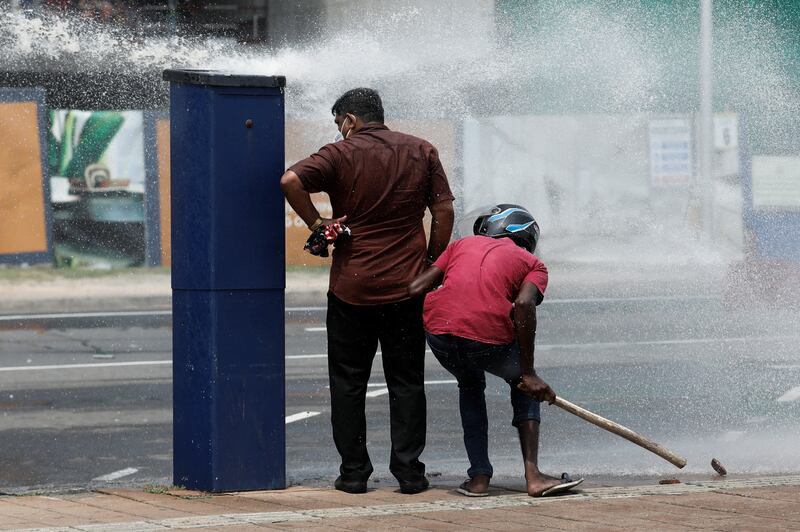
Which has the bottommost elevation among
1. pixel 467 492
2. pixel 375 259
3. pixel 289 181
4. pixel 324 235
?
pixel 467 492

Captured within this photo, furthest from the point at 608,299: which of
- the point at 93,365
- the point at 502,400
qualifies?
the point at 502,400

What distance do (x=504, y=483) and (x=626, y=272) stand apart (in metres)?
11.5

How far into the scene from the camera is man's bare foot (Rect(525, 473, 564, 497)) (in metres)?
6.45

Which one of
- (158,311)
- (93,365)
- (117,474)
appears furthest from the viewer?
(158,311)

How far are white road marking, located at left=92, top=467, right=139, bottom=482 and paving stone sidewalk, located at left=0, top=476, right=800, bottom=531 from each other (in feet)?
3.46

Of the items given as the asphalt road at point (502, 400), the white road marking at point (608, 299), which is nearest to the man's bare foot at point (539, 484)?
the asphalt road at point (502, 400)

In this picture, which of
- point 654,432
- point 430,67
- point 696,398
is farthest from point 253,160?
point 430,67

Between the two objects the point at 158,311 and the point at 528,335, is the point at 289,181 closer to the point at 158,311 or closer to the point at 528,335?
the point at 528,335

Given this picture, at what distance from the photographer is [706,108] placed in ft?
57.7

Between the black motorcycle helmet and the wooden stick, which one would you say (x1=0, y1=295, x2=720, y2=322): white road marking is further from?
the black motorcycle helmet

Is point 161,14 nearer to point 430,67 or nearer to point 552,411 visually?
point 430,67

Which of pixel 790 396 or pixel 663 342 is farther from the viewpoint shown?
pixel 663 342

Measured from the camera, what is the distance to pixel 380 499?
21.5 ft

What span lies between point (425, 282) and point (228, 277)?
867 mm
